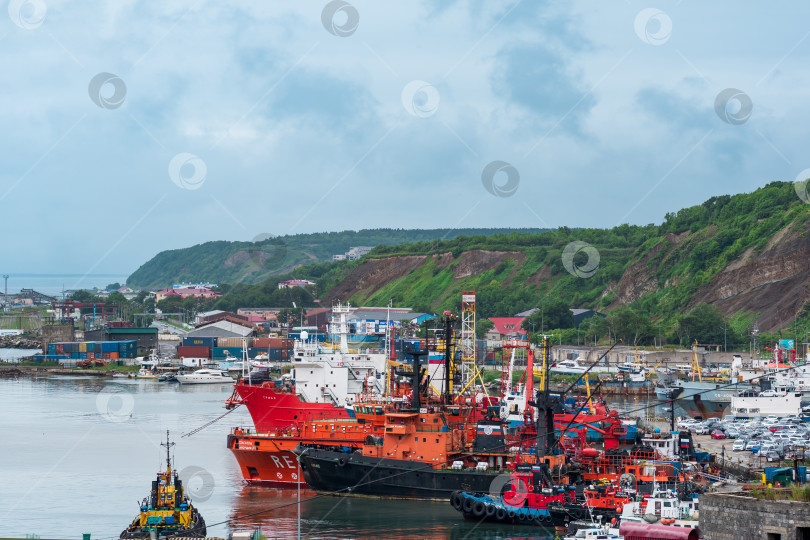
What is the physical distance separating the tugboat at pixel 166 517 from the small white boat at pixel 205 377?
209 feet

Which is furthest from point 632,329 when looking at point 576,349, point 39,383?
point 39,383

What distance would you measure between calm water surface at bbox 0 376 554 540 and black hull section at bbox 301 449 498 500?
1.42 feet

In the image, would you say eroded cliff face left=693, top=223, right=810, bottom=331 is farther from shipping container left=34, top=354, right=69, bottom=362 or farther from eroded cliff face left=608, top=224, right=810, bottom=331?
shipping container left=34, top=354, right=69, bottom=362

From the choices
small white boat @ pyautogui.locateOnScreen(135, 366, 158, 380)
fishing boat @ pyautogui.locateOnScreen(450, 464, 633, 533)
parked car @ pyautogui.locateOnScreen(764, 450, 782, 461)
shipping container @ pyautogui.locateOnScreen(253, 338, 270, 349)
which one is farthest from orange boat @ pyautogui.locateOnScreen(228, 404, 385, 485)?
shipping container @ pyautogui.locateOnScreen(253, 338, 270, 349)

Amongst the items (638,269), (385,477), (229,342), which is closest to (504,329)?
(638,269)

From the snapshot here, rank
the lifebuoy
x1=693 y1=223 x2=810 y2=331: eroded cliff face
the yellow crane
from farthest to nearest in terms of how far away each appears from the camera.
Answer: x1=693 y1=223 x2=810 y2=331: eroded cliff face → the yellow crane → the lifebuoy

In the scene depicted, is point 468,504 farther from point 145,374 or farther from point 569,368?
point 145,374

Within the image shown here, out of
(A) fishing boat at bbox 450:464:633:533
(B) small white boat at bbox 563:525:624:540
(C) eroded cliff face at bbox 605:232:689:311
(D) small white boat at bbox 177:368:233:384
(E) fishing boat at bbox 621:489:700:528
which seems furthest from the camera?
(C) eroded cliff face at bbox 605:232:689:311

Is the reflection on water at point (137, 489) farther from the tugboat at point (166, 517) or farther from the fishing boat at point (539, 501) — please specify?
the tugboat at point (166, 517)

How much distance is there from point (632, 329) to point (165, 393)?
40470 millimetres

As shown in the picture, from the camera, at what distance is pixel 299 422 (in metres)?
39.5

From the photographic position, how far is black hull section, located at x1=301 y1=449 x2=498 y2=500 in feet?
110

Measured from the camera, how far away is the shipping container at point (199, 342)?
364ft

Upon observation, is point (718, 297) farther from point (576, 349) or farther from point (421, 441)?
point (421, 441)
